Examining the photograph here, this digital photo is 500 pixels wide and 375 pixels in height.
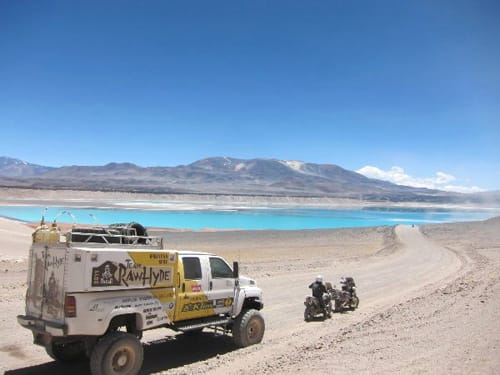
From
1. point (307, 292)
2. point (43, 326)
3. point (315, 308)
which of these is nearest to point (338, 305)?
point (315, 308)

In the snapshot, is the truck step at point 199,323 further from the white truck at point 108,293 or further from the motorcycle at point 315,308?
the motorcycle at point 315,308

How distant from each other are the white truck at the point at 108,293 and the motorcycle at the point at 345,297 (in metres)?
5.96

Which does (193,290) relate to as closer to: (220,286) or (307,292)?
(220,286)

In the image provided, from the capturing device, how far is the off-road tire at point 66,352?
349 inches

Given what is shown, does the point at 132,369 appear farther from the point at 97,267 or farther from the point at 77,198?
the point at 77,198

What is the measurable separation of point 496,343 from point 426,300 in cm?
517

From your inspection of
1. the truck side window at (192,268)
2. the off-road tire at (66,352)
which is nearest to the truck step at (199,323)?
the truck side window at (192,268)

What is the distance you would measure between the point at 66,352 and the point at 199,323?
239 cm

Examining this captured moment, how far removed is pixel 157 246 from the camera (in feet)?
29.5

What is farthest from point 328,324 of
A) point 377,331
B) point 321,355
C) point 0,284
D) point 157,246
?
point 0,284

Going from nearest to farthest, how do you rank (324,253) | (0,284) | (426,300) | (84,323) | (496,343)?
(84,323)
(496,343)
(426,300)
(0,284)
(324,253)

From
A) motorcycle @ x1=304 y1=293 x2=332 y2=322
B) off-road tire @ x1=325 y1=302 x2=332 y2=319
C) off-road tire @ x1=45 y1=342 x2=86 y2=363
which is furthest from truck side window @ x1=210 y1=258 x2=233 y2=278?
off-road tire @ x1=325 y1=302 x2=332 y2=319

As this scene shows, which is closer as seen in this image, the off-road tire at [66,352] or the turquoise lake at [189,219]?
the off-road tire at [66,352]

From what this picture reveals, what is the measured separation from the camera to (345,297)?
14961 mm
